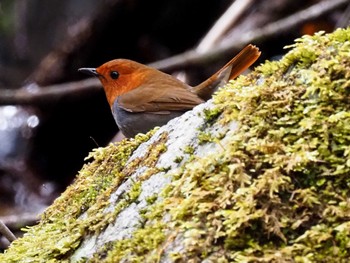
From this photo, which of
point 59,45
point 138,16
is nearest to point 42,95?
point 59,45

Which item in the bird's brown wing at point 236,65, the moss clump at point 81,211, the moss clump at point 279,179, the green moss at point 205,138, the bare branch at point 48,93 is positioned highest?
the bare branch at point 48,93

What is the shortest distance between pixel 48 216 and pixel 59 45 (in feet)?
15.7

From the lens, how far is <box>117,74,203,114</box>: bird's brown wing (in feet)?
14.2

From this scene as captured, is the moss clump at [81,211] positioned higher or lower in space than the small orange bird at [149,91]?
lower

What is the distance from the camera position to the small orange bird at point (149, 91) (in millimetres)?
4266

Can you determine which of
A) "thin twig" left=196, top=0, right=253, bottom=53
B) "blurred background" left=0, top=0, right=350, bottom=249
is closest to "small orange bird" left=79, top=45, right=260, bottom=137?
"blurred background" left=0, top=0, right=350, bottom=249

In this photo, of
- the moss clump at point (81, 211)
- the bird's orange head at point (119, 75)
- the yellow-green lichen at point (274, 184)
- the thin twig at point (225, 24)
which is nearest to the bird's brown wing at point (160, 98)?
the bird's orange head at point (119, 75)

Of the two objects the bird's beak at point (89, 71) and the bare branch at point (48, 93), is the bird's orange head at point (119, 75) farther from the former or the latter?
the bare branch at point (48, 93)

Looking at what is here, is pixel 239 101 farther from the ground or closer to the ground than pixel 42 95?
closer to the ground

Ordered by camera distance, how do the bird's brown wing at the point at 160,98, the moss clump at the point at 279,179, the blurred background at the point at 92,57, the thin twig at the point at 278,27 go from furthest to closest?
1. the blurred background at the point at 92,57
2. the thin twig at the point at 278,27
3. the bird's brown wing at the point at 160,98
4. the moss clump at the point at 279,179

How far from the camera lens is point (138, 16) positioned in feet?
23.6

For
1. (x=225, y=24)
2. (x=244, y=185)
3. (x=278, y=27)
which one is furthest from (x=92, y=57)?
(x=244, y=185)

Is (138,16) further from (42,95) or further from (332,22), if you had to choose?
(332,22)

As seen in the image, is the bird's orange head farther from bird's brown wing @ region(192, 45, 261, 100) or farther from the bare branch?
the bare branch
